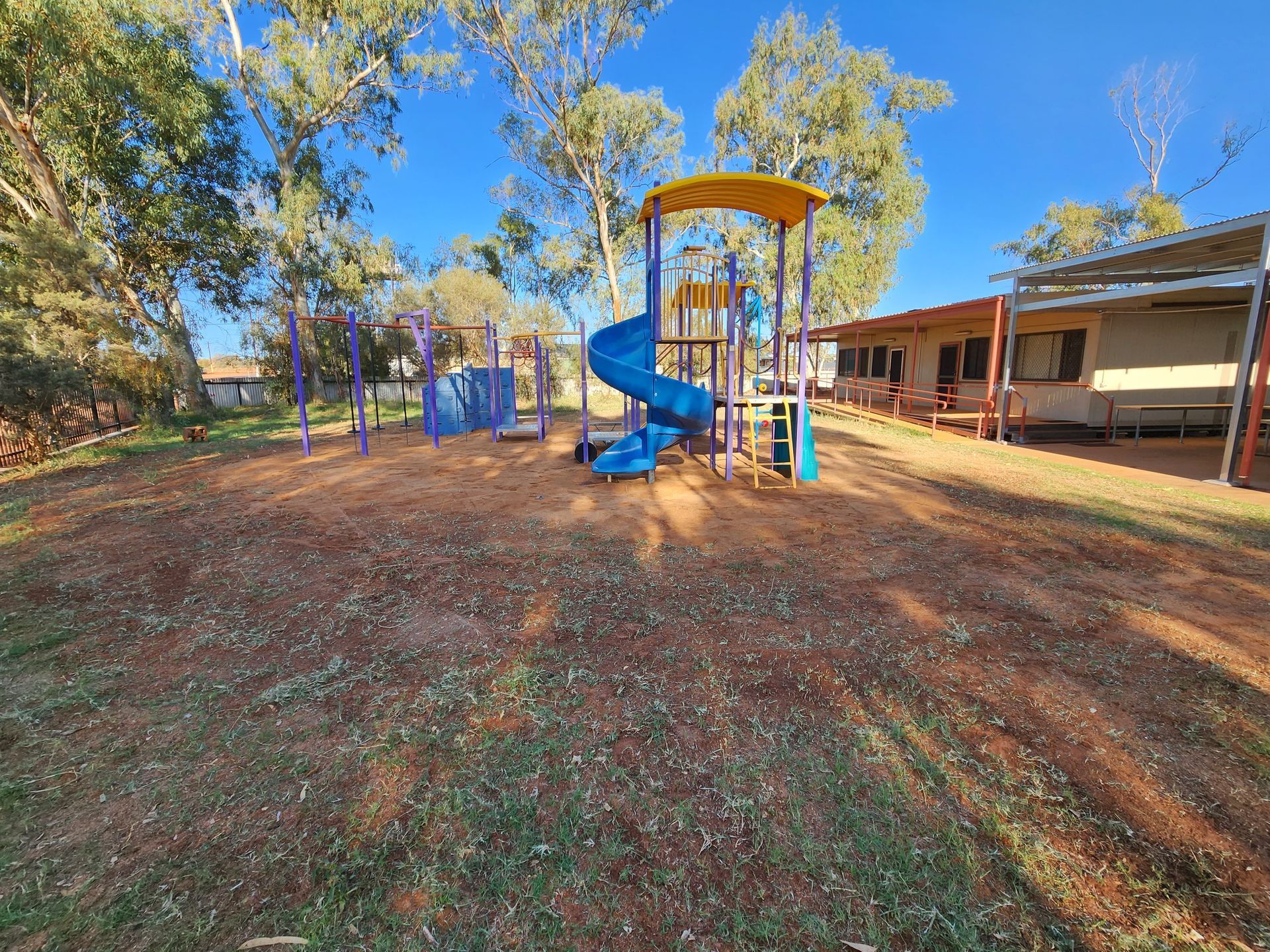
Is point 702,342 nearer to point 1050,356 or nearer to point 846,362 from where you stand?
point 1050,356

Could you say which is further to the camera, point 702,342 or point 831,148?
point 831,148

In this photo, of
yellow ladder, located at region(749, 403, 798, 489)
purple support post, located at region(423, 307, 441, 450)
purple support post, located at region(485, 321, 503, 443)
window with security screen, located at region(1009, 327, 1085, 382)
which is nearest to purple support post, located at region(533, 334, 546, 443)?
purple support post, located at region(485, 321, 503, 443)

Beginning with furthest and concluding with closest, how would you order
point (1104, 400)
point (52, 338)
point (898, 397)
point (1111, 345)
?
point (898, 397) < point (1104, 400) < point (1111, 345) < point (52, 338)

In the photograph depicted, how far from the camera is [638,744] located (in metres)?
2.36

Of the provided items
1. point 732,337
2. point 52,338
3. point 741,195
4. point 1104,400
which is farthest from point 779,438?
point 52,338

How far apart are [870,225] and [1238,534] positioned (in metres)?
24.0

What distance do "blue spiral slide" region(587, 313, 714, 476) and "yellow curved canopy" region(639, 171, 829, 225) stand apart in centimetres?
160

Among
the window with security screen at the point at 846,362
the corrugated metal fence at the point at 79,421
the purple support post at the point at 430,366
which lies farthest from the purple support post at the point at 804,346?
the window with security screen at the point at 846,362

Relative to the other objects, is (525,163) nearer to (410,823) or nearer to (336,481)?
(336,481)

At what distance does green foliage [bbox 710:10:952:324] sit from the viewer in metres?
22.9

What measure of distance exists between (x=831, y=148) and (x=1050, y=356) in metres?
15.4

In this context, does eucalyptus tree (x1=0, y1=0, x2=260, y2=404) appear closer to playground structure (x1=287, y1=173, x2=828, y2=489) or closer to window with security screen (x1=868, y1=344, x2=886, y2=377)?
playground structure (x1=287, y1=173, x2=828, y2=489)

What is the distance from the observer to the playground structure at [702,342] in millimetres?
6828

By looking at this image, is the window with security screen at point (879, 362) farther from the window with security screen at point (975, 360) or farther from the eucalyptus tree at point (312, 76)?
the eucalyptus tree at point (312, 76)
